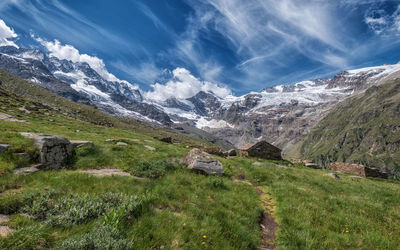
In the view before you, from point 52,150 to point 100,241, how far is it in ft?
30.5

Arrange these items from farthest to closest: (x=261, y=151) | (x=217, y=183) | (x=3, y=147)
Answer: (x=261, y=151) < (x=217, y=183) < (x=3, y=147)

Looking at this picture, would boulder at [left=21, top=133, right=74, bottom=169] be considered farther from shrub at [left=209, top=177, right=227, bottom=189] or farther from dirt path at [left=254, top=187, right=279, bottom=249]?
dirt path at [left=254, top=187, right=279, bottom=249]

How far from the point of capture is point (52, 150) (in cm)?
1080

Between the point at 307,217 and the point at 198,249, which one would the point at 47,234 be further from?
the point at 307,217

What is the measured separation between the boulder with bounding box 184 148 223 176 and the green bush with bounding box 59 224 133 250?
9441 millimetres

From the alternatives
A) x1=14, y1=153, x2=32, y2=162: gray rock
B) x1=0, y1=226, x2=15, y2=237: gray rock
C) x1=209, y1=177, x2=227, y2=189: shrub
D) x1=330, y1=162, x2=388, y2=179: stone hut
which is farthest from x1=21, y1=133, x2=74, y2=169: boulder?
x1=330, y1=162, x2=388, y2=179: stone hut

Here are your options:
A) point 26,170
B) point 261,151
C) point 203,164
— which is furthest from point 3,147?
point 261,151

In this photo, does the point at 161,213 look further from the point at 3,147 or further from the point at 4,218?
the point at 3,147

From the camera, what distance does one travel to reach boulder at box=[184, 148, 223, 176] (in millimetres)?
14117

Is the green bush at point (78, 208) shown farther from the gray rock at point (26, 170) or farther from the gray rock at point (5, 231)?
the gray rock at point (26, 170)

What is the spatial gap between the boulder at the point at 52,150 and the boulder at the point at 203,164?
8.49 metres

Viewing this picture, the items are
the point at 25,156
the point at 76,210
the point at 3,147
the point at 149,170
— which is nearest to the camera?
the point at 76,210

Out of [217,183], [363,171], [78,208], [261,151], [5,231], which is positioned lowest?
[5,231]

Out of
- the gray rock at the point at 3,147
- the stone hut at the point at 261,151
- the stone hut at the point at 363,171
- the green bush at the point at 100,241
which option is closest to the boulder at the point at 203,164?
the green bush at the point at 100,241
